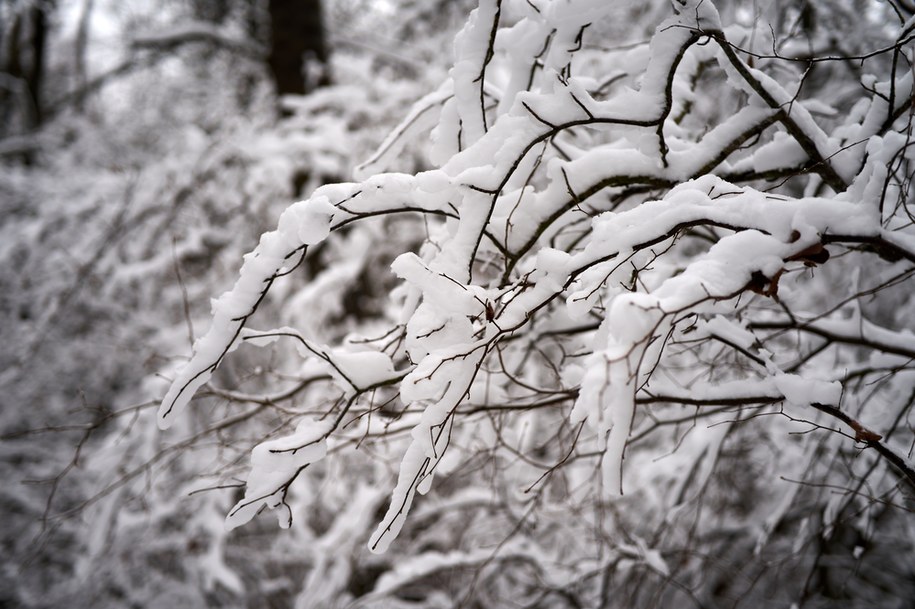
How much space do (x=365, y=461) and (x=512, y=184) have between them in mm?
2897

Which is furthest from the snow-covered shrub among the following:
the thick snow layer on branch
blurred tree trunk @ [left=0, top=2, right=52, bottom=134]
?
blurred tree trunk @ [left=0, top=2, right=52, bottom=134]

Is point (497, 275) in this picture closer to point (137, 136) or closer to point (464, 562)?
point (464, 562)

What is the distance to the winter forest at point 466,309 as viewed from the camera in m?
0.95

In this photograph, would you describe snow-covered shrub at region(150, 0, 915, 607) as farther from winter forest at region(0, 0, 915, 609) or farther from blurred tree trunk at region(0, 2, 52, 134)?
blurred tree trunk at region(0, 2, 52, 134)

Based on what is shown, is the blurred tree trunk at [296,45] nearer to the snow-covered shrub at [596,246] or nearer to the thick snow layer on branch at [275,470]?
the snow-covered shrub at [596,246]

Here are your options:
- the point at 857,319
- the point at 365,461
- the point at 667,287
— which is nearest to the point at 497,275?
the point at 667,287

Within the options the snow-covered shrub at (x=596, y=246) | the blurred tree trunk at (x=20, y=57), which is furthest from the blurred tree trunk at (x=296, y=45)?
the blurred tree trunk at (x=20, y=57)

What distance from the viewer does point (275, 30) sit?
4.25 metres

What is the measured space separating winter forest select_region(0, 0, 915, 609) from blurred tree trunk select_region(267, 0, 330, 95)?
3 cm

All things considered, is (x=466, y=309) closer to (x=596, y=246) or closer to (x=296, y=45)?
(x=596, y=246)

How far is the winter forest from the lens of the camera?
0.95m

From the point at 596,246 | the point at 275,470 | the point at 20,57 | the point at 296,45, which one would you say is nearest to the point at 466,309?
the point at 596,246

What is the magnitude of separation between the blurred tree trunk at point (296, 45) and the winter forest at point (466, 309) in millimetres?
27

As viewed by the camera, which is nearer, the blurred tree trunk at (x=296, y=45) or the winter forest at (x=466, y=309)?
the winter forest at (x=466, y=309)
